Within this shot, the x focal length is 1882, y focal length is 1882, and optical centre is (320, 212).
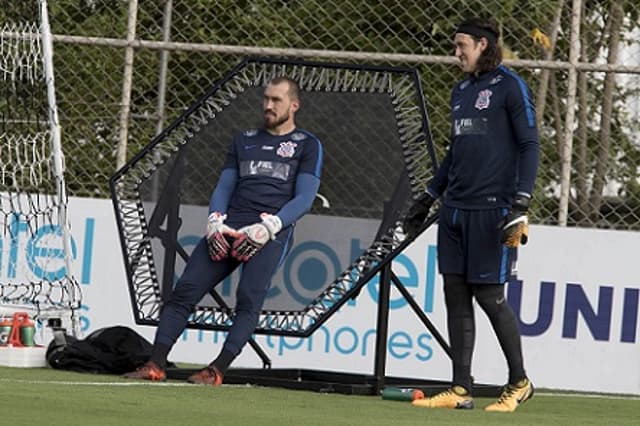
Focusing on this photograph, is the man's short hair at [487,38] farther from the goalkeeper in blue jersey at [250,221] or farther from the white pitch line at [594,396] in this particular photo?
the white pitch line at [594,396]

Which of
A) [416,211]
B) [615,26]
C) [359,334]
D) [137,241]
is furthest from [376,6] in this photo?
[416,211]

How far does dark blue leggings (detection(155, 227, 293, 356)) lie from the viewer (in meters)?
9.71

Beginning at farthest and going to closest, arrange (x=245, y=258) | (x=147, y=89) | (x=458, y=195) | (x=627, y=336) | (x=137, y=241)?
1. (x=147, y=89)
2. (x=627, y=336)
3. (x=137, y=241)
4. (x=245, y=258)
5. (x=458, y=195)

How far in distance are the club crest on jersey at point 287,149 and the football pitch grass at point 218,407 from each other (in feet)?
4.03

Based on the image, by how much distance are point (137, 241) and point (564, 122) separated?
3.14m

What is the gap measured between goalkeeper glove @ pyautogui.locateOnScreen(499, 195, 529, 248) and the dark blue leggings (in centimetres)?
160

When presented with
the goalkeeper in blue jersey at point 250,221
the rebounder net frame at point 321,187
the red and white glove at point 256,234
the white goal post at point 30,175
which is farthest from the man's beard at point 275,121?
the white goal post at point 30,175

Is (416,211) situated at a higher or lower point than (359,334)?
higher

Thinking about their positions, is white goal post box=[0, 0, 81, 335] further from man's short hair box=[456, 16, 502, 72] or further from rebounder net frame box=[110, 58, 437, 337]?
man's short hair box=[456, 16, 502, 72]

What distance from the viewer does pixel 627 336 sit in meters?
11.5

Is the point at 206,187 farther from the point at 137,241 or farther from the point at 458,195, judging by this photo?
the point at 458,195

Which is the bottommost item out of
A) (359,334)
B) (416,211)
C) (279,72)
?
(359,334)

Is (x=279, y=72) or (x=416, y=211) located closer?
(x=416, y=211)

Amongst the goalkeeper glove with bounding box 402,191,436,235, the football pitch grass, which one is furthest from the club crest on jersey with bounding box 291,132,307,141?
the football pitch grass
